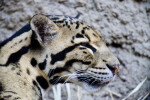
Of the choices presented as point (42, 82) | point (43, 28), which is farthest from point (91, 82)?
point (43, 28)

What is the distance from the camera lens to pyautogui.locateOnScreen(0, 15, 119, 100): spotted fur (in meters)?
2.62

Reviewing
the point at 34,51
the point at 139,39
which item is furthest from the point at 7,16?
the point at 139,39

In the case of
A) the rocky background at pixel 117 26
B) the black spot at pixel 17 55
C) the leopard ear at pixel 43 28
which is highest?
the leopard ear at pixel 43 28

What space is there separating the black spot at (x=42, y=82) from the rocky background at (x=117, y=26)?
6.51 ft

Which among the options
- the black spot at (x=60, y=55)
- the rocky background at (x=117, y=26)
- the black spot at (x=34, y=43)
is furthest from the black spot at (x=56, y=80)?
the rocky background at (x=117, y=26)

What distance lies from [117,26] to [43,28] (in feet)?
8.86

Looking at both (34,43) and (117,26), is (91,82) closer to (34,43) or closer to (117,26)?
(34,43)

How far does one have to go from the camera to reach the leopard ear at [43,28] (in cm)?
260

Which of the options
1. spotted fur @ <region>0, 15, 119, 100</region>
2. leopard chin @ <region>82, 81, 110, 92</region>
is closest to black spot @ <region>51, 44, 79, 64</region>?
spotted fur @ <region>0, 15, 119, 100</region>

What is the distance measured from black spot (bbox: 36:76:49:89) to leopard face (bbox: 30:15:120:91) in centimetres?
6

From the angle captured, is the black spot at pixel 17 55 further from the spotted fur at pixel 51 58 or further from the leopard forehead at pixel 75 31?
the leopard forehead at pixel 75 31

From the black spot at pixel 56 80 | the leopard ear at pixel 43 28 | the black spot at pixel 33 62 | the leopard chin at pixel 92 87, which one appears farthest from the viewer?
the leopard chin at pixel 92 87

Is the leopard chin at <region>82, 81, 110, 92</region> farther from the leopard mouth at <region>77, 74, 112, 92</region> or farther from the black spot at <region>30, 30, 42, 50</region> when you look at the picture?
the black spot at <region>30, 30, 42, 50</region>

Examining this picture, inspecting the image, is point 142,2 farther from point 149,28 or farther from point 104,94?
point 104,94
